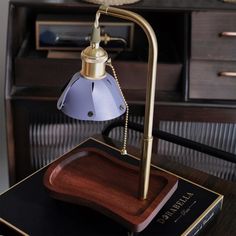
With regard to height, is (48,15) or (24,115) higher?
(48,15)

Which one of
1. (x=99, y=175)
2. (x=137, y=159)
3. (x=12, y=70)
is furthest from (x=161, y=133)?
(x=12, y=70)

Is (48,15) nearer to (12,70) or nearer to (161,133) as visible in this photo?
(12,70)

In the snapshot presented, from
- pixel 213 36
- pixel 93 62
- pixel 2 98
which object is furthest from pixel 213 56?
pixel 2 98

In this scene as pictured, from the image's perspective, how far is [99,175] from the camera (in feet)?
2.66

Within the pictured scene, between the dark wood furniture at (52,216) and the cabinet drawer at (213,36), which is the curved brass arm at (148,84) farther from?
the cabinet drawer at (213,36)

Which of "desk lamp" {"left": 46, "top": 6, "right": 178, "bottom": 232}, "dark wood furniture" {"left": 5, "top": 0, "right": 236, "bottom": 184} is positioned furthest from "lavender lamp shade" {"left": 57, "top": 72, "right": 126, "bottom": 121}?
"dark wood furniture" {"left": 5, "top": 0, "right": 236, "bottom": 184}

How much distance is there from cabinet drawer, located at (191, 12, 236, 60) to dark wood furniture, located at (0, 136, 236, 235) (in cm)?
31

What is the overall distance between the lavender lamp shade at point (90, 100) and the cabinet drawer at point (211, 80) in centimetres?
44

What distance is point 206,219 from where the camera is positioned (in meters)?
0.79

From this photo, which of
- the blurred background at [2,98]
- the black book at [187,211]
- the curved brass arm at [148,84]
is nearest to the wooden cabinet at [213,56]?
the black book at [187,211]

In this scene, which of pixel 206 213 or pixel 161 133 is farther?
pixel 161 133

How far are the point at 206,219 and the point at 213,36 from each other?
15.6 inches

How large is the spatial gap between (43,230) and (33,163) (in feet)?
1.46

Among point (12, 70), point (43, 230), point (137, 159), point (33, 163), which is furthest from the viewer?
point (33, 163)
